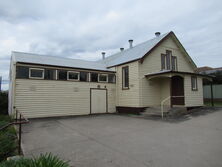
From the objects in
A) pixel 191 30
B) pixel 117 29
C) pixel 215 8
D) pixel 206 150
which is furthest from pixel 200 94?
pixel 206 150

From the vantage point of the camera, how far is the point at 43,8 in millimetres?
9219

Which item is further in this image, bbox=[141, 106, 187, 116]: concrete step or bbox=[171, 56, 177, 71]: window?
bbox=[171, 56, 177, 71]: window

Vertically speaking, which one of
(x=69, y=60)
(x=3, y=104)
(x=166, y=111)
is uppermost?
(x=69, y=60)

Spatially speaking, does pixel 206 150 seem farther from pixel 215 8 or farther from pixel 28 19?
pixel 28 19

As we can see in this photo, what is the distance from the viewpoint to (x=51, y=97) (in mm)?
11586

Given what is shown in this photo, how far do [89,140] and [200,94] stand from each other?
12645 millimetres

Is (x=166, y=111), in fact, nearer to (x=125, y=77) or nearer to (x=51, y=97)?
(x=125, y=77)

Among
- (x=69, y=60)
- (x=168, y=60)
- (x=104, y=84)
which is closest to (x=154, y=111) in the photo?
(x=104, y=84)

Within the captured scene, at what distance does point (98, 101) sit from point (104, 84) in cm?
173

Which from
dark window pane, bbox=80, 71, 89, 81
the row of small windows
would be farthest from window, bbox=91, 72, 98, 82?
dark window pane, bbox=80, 71, 89, 81

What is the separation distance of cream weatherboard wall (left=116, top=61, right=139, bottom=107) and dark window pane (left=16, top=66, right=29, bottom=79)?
26.3ft

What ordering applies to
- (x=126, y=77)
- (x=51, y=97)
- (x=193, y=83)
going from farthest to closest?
1. (x=126, y=77)
2. (x=193, y=83)
3. (x=51, y=97)

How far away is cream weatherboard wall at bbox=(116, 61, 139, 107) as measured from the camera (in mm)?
12914

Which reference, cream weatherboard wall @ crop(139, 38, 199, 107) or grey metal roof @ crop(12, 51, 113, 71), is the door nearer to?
cream weatherboard wall @ crop(139, 38, 199, 107)
